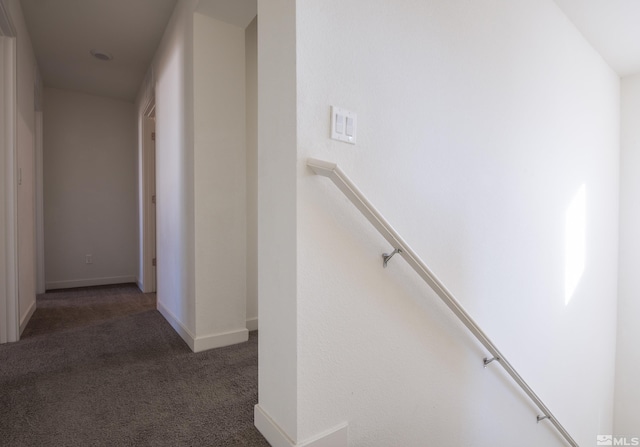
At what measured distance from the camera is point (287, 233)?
44.3 inches

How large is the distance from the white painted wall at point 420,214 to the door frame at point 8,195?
7.05ft

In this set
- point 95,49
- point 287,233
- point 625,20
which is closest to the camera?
point 287,233

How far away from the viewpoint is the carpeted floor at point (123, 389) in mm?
1288

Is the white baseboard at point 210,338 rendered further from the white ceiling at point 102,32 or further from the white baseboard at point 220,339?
the white ceiling at point 102,32

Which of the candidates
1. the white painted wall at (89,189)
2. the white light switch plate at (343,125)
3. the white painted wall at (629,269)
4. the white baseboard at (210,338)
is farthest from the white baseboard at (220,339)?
the white painted wall at (629,269)

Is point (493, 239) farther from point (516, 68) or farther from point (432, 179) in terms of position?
point (516, 68)

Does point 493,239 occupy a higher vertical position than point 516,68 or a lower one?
lower

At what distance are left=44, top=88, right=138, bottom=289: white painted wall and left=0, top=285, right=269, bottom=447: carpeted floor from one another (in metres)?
1.93

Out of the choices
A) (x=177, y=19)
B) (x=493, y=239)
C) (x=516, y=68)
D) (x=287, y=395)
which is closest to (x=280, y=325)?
(x=287, y=395)

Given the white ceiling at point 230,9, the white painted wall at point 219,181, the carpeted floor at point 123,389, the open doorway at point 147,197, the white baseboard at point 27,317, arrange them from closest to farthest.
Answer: the carpeted floor at point 123,389, the white ceiling at point 230,9, the white painted wall at point 219,181, the white baseboard at point 27,317, the open doorway at point 147,197

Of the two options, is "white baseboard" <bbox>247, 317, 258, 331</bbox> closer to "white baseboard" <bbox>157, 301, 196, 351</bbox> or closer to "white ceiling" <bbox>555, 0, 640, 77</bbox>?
"white baseboard" <bbox>157, 301, 196, 351</bbox>

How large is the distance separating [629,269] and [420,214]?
3.62m

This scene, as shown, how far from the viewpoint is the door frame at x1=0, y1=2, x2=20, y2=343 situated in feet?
7.23

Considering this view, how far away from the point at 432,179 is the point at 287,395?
1133mm
